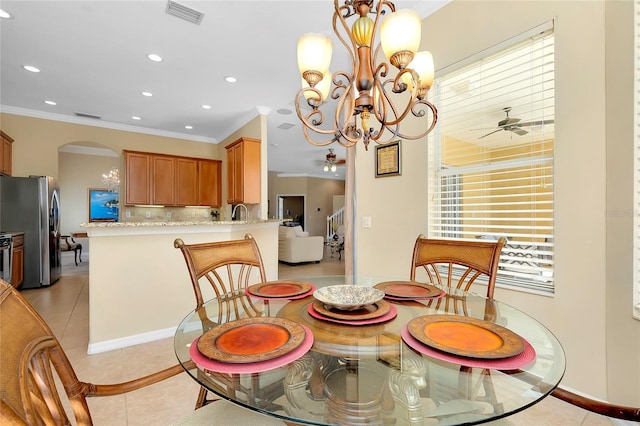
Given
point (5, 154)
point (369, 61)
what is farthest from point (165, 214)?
point (369, 61)

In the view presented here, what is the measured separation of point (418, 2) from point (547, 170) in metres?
1.69

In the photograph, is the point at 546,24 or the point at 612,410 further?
the point at 546,24

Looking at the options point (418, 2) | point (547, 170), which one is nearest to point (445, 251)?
point (547, 170)

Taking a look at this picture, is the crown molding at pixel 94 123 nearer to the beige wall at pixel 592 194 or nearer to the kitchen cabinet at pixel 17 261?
the kitchen cabinet at pixel 17 261

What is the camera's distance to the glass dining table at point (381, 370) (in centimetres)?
64

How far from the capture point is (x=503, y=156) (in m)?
2.02

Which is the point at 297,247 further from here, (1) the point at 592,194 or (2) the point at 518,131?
(1) the point at 592,194

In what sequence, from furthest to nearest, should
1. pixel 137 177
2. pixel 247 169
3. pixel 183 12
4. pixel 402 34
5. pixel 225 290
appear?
1. pixel 137 177
2. pixel 247 169
3. pixel 183 12
4. pixel 225 290
5. pixel 402 34

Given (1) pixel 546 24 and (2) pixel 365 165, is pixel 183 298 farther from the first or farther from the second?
(1) pixel 546 24

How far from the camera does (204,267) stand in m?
1.51

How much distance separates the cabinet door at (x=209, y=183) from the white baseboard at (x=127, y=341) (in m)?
3.45

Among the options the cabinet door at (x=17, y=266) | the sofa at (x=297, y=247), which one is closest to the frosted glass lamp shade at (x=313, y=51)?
the cabinet door at (x=17, y=266)

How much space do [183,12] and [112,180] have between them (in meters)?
5.83

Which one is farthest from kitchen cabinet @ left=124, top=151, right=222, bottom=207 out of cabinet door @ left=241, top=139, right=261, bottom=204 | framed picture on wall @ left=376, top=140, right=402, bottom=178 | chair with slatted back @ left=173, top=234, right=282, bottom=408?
chair with slatted back @ left=173, top=234, right=282, bottom=408
